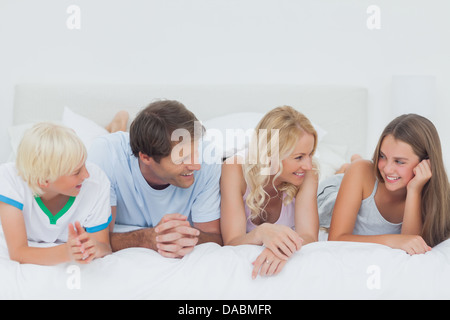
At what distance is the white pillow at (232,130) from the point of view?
248cm

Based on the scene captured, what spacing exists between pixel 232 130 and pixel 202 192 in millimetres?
879

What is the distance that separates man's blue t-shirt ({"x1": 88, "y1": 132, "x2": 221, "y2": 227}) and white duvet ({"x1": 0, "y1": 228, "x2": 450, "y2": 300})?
0.36 m

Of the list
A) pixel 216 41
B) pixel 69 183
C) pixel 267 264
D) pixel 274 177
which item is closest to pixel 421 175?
pixel 274 177

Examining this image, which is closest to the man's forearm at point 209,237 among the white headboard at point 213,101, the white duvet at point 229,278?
the white duvet at point 229,278

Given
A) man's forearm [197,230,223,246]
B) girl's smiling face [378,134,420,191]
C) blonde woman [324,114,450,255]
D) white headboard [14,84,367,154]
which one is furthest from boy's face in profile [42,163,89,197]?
white headboard [14,84,367,154]

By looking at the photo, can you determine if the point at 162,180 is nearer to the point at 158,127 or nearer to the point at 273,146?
the point at 158,127

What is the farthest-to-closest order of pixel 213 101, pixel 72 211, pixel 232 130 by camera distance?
1. pixel 213 101
2. pixel 232 130
3. pixel 72 211

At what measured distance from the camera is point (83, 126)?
8.73ft

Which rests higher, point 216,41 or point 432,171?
point 216,41

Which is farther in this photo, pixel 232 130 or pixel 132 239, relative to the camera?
pixel 232 130

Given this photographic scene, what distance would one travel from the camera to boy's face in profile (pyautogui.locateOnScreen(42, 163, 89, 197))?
1428 millimetres

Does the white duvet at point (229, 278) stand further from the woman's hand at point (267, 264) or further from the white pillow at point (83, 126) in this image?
the white pillow at point (83, 126)

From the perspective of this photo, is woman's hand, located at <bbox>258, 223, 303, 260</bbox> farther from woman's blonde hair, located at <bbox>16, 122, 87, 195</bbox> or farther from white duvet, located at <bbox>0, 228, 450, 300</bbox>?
woman's blonde hair, located at <bbox>16, 122, 87, 195</bbox>

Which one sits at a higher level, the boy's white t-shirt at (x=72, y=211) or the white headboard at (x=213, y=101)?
the white headboard at (x=213, y=101)
